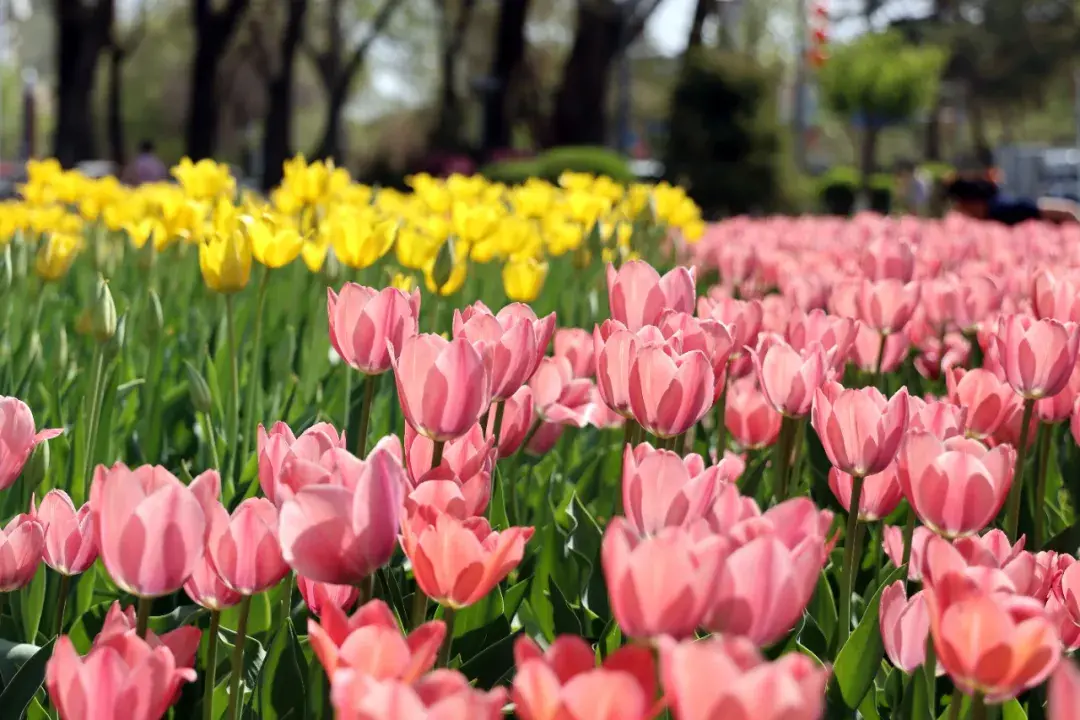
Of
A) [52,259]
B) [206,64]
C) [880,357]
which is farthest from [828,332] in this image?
[206,64]

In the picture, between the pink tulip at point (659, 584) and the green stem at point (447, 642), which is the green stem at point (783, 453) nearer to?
the green stem at point (447, 642)

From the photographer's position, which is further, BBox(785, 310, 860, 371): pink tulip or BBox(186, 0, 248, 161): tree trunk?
BBox(186, 0, 248, 161): tree trunk

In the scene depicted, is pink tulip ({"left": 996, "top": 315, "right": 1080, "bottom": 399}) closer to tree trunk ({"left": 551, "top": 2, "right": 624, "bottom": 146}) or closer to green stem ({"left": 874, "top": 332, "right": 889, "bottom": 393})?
green stem ({"left": 874, "top": 332, "right": 889, "bottom": 393})

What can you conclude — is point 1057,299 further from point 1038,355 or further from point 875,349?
point 1038,355

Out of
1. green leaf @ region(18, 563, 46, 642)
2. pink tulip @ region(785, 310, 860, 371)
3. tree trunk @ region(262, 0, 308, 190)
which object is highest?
tree trunk @ region(262, 0, 308, 190)

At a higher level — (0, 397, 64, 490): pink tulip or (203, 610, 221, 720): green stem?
(0, 397, 64, 490): pink tulip

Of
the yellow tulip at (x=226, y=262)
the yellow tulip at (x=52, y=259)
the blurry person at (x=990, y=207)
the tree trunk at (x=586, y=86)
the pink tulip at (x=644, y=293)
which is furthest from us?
the tree trunk at (x=586, y=86)

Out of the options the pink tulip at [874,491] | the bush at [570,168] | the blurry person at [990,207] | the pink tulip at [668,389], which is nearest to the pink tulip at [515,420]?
the pink tulip at [668,389]

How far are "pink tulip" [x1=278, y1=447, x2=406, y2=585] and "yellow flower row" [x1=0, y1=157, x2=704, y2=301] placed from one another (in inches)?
48.9

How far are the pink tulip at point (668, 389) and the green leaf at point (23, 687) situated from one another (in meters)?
0.57

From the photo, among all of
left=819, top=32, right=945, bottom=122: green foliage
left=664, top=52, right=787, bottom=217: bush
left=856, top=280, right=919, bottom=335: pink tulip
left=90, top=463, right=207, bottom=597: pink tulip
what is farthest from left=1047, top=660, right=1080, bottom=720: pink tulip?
left=819, top=32, right=945, bottom=122: green foliage

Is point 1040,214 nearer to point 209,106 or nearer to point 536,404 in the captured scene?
point 536,404

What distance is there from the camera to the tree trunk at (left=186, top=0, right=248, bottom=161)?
68.8 ft

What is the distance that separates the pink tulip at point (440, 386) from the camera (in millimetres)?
1088
